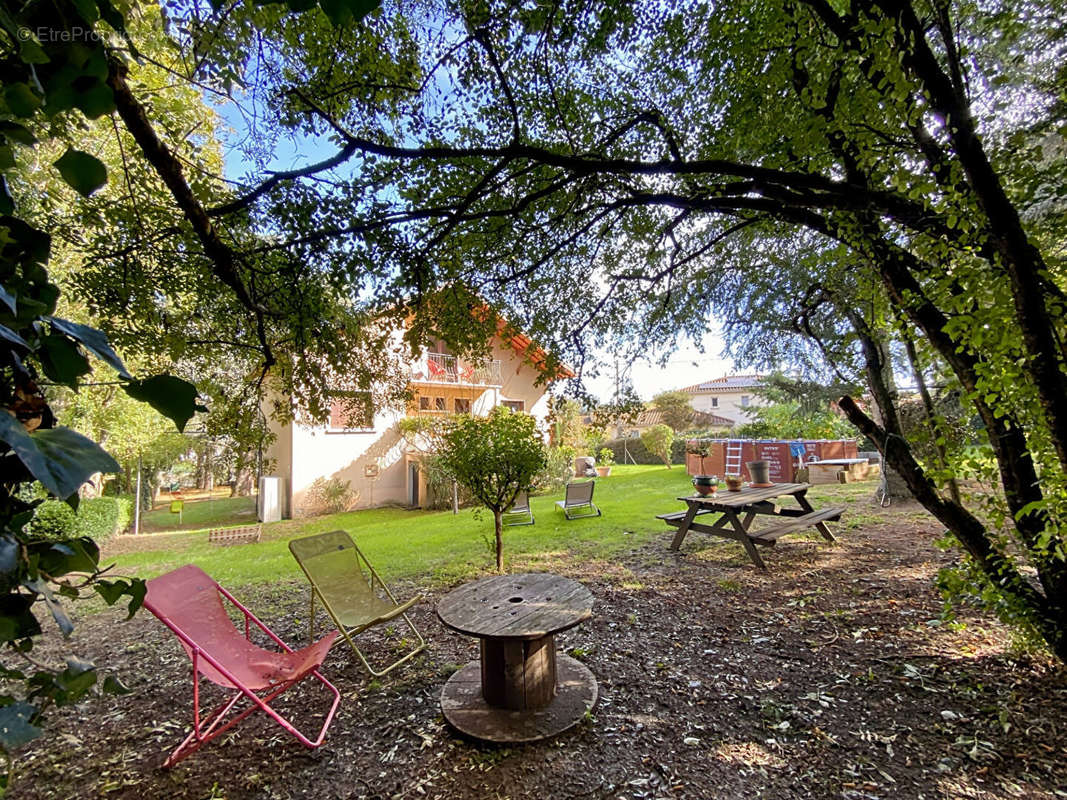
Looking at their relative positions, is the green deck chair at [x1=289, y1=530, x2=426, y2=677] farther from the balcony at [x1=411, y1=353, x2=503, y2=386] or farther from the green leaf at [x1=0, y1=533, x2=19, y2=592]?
the balcony at [x1=411, y1=353, x2=503, y2=386]

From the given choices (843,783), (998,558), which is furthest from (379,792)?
(998,558)

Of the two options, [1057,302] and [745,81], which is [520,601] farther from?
[745,81]

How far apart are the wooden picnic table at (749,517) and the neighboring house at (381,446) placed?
5819 millimetres

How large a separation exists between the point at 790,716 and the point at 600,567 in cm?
321

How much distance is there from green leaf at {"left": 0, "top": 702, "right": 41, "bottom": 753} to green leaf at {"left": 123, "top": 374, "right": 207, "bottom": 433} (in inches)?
11.8

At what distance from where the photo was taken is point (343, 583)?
3980 millimetres

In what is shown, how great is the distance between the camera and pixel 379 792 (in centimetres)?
232

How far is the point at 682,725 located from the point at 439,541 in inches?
227

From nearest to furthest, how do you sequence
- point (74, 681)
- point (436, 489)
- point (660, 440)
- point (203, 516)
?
point (74, 681)
point (436, 489)
point (203, 516)
point (660, 440)

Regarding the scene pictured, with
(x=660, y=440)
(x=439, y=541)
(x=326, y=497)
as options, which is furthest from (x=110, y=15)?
(x=660, y=440)

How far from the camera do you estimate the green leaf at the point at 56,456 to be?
41 centimetres

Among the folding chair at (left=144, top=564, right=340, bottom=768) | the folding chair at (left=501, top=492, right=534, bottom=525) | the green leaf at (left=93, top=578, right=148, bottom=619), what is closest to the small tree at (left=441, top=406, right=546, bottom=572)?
the folding chair at (left=144, top=564, right=340, bottom=768)

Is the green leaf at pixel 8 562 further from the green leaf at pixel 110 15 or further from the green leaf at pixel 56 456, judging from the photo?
the green leaf at pixel 110 15

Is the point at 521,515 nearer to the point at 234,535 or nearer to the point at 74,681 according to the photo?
the point at 234,535
